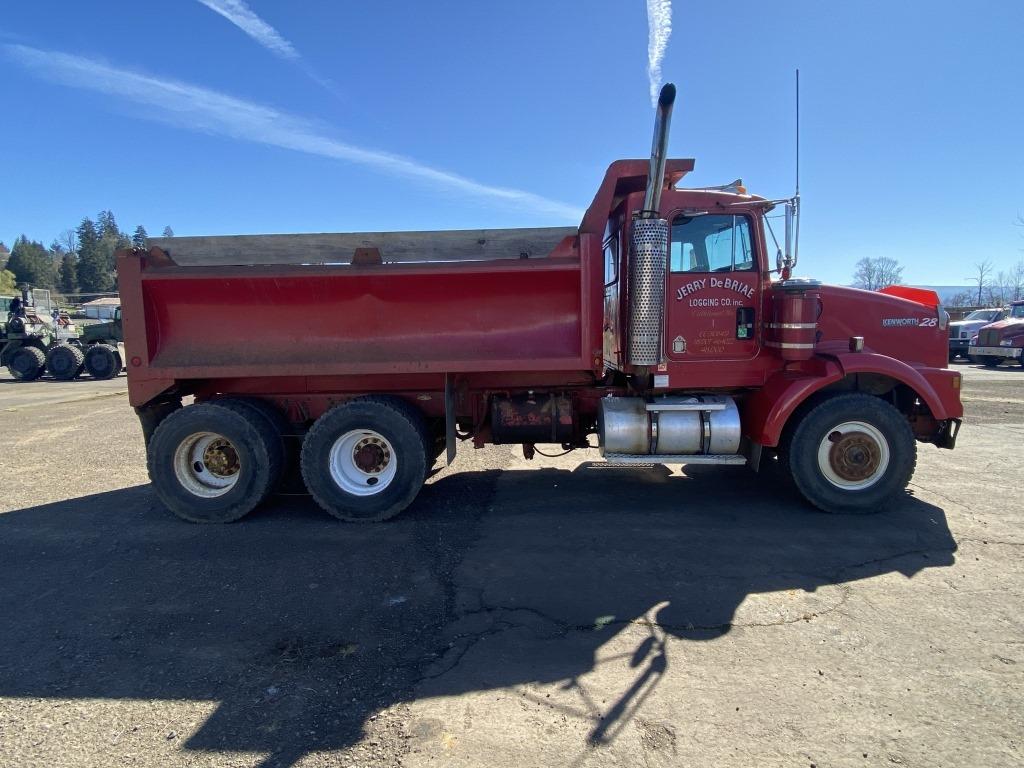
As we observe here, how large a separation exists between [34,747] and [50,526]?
3.47m

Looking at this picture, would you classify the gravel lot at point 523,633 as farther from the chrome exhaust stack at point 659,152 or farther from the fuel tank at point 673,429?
the chrome exhaust stack at point 659,152

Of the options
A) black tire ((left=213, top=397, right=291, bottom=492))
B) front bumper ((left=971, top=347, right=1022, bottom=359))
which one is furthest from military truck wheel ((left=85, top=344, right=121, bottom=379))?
front bumper ((left=971, top=347, right=1022, bottom=359))

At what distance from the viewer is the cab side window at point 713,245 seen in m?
5.25

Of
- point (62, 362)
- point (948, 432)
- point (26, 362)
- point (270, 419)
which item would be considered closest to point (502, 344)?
point (270, 419)

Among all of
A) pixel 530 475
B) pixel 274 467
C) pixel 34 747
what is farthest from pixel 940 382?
pixel 34 747

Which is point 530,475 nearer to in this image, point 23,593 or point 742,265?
point 742,265

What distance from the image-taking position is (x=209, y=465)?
5441 mm

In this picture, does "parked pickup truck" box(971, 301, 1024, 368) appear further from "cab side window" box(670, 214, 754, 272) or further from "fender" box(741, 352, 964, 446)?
"cab side window" box(670, 214, 754, 272)

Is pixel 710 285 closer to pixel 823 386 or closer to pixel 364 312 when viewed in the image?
pixel 823 386

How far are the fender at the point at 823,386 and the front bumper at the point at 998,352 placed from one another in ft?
65.2

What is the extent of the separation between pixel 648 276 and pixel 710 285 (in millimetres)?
754

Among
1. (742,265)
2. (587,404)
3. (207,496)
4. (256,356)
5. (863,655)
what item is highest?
(742,265)

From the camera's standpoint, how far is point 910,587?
3.80 meters

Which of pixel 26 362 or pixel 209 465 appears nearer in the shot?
pixel 209 465
